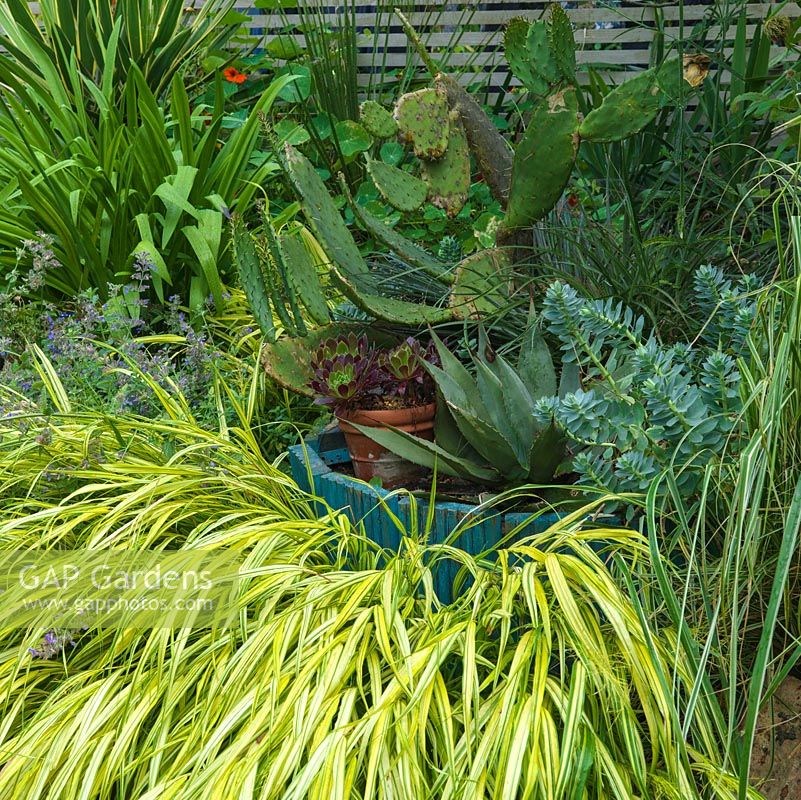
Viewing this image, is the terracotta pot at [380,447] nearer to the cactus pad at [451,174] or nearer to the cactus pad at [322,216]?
the cactus pad at [322,216]

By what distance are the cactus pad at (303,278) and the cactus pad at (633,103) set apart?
0.79 m

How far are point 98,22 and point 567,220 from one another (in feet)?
8.24

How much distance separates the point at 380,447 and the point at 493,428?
1.20ft

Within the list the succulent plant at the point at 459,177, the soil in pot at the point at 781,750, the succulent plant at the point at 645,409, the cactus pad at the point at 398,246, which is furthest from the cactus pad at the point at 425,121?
the soil in pot at the point at 781,750

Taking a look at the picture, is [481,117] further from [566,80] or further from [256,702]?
[256,702]

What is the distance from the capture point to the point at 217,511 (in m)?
2.12

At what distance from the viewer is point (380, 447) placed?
2.26 m

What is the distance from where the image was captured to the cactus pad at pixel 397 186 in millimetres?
2455

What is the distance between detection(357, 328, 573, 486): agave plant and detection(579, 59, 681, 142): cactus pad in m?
0.53

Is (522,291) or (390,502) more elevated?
(522,291)

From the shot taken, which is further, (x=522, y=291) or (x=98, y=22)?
(x=98, y=22)

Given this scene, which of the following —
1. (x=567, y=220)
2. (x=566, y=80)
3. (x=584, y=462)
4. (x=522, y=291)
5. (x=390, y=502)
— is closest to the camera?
(x=584, y=462)

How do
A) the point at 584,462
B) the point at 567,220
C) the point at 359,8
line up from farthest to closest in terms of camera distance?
the point at 359,8 → the point at 567,220 → the point at 584,462

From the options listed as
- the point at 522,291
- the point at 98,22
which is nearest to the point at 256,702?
the point at 522,291
